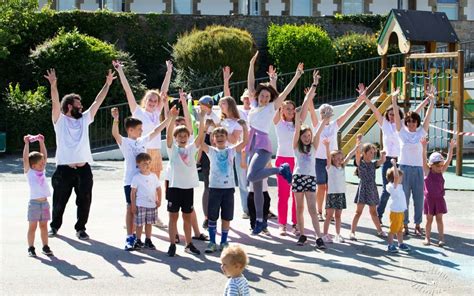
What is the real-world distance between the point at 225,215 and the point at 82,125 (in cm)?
216

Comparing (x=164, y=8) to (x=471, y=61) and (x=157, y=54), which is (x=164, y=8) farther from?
(x=471, y=61)

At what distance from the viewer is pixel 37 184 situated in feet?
28.2

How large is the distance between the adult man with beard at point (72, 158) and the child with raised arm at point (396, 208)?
3.58 meters

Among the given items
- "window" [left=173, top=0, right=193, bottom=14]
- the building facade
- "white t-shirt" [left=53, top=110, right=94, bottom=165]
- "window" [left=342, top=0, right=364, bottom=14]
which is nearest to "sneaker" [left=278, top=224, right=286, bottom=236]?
"white t-shirt" [left=53, top=110, right=94, bottom=165]

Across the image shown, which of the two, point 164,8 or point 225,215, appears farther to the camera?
point 164,8

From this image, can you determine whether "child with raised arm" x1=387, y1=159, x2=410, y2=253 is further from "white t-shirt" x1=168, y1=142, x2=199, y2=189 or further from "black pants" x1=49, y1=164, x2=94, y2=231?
"black pants" x1=49, y1=164, x2=94, y2=231

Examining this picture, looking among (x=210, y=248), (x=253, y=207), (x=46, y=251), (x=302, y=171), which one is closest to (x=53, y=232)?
(x=46, y=251)

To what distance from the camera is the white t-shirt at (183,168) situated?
8758 mm

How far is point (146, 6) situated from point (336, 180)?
68.7 feet

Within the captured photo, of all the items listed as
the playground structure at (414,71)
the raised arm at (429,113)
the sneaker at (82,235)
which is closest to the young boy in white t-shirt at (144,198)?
the sneaker at (82,235)

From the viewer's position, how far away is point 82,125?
955 cm

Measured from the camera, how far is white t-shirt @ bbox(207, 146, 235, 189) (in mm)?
8789

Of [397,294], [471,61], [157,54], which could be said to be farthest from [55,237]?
[471,61]

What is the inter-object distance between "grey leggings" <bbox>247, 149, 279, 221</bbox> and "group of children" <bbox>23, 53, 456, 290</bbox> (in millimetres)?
12
